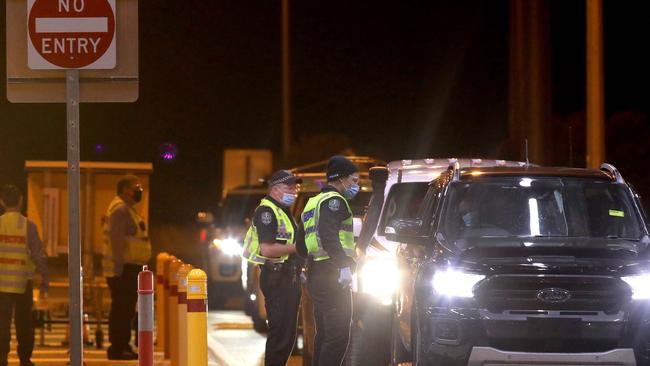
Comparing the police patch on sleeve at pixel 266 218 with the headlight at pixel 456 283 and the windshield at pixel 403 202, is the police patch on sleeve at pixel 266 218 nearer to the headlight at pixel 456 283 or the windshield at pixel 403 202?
the windshield at pixel 403 202

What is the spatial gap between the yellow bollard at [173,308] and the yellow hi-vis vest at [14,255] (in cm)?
139

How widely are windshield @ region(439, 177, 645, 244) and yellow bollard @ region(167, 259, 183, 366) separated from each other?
4.46 meters

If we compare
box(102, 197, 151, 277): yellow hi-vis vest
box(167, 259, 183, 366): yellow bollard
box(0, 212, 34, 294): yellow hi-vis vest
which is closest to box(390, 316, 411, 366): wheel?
box(167, 259, 183, 366): yellow bollard

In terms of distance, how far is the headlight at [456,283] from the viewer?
10086 mm

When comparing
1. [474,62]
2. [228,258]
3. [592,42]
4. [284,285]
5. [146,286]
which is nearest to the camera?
[146,286]

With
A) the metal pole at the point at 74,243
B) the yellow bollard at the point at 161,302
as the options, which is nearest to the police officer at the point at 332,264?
the metal pole at the point at 74,243

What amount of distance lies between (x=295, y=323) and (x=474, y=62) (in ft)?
145

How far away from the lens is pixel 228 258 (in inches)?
1053

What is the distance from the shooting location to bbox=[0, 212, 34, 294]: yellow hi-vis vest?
15.2 meters

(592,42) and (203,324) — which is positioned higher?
(592,42)

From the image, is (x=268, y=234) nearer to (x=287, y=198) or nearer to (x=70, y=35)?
(x=287, y=198)

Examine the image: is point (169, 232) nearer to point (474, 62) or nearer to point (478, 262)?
point (474, 62)

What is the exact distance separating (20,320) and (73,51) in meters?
5.81

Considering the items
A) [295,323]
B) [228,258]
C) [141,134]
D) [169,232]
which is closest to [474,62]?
[169,232]
